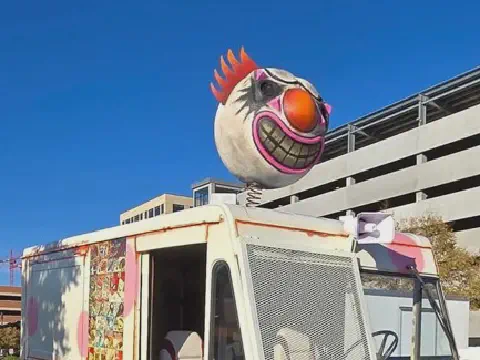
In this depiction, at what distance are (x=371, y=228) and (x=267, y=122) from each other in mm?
1803

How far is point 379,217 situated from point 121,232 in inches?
79.3

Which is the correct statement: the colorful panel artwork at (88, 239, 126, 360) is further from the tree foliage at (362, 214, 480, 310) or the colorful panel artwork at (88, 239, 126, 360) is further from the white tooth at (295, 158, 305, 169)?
the tree foliage at (362, 214, 480, 310)

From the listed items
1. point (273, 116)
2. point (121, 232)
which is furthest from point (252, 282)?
point (273, 116)

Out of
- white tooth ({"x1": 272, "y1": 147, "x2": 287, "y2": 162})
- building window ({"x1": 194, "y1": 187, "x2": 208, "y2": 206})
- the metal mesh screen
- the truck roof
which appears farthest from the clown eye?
building window ({"x1": 194, "y1": 187, "x2": 208, "y2": 206})

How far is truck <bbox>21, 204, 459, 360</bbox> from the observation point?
420 centimetres

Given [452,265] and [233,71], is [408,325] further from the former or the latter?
[452,265]

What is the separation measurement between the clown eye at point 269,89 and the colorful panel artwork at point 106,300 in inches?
78.1

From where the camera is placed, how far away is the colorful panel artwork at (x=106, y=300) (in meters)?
5.27

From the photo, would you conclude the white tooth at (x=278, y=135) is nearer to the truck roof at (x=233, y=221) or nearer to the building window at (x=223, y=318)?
the truck roof at (x=233, y=221)

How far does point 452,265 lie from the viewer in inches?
1042

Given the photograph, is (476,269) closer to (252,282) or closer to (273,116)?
(273,116)

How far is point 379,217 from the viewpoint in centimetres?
479

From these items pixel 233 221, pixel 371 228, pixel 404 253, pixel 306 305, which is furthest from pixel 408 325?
pixel 233 221

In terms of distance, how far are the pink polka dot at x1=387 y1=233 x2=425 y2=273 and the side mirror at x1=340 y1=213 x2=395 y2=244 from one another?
1.13 feet
